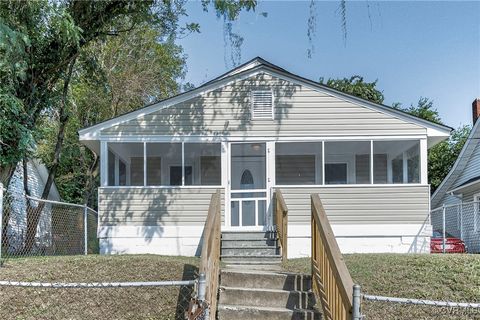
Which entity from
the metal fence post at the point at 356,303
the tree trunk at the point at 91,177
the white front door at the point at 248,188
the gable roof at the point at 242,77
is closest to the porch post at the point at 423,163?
the gable roof at the point at 242,77

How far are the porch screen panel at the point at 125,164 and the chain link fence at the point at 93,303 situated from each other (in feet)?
17.7

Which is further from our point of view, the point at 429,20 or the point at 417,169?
the point at 417,169

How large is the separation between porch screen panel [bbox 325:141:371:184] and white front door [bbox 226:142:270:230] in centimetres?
188

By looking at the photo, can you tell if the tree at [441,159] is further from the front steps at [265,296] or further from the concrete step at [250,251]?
the front steps at [265,296]

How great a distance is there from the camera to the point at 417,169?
11.1 metres

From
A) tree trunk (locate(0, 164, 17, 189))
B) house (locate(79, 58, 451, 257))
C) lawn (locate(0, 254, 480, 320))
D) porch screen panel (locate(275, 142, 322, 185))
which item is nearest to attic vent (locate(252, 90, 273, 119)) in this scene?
house (locate(79, 58, 451, 257))

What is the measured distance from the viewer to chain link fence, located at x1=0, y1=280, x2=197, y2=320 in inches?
215

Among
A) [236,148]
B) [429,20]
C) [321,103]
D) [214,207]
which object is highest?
[429,20]

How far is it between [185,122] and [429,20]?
562cm

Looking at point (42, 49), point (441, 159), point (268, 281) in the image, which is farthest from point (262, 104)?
point (441, 159)

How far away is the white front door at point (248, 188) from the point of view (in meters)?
10.9

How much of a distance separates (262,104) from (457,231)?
1095cm

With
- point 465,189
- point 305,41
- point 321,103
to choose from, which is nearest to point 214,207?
point 305,41

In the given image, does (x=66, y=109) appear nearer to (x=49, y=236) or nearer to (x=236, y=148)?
(x=49, y=236)
